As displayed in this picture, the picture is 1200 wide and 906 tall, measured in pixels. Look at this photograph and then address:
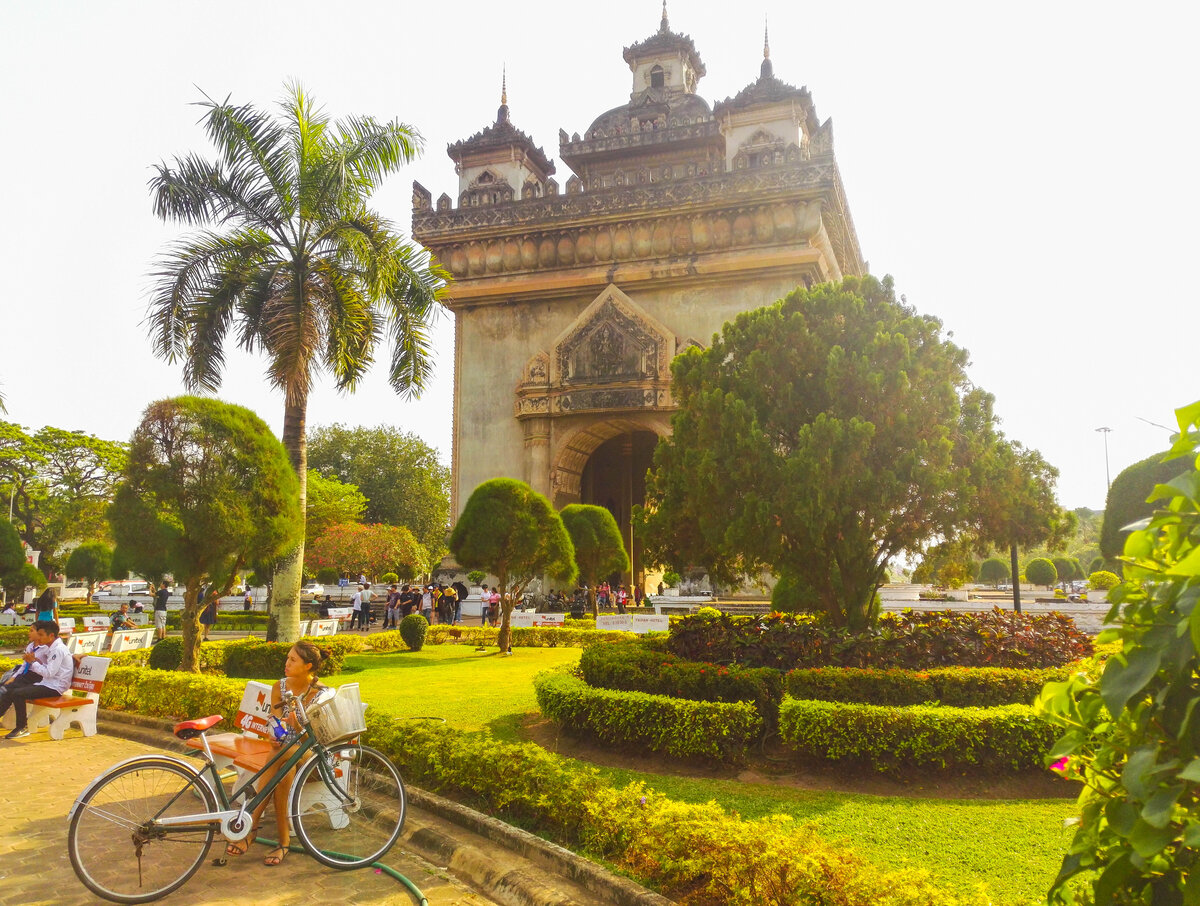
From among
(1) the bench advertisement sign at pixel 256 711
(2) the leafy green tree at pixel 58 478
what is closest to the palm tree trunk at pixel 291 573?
(1) the bench advertisement sign at pixel 256 711

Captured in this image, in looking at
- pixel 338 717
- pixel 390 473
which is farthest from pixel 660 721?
pixel 390 473

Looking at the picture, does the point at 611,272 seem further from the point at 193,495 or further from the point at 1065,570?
the point at 1065,570

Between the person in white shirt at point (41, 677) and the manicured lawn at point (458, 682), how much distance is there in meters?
3.30

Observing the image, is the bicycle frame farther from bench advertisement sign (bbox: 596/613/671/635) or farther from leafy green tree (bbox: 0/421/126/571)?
leafy green tree (bbox: 0/421/126/571)

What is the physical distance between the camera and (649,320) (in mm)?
26219

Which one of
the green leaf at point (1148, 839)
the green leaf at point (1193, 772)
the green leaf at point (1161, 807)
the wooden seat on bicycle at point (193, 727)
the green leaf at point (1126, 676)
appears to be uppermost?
the green leaf at point (1126, 676)

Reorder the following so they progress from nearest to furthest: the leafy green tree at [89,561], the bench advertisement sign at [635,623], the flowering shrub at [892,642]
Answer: the flowering shrub at [892,642] → the bench advertisement sign at [635,623] → the leafy green tree at [89,561]

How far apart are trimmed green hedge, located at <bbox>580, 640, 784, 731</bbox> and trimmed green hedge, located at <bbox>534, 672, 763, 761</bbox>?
36 centimetres

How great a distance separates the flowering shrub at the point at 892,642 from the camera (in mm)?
8727

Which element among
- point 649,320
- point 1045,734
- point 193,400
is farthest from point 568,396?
point 1045,734

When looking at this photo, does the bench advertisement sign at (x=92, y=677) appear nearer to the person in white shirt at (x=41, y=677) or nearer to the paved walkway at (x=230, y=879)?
the person in white shirt at (x=41, y=677)

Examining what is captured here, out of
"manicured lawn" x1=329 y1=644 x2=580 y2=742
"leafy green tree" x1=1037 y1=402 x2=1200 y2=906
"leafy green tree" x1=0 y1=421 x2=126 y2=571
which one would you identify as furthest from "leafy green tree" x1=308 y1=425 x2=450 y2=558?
"leafy green tree" x1=1037 y1=402 x2=1200 y2=906

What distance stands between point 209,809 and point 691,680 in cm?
441

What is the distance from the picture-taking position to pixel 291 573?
540 inches
